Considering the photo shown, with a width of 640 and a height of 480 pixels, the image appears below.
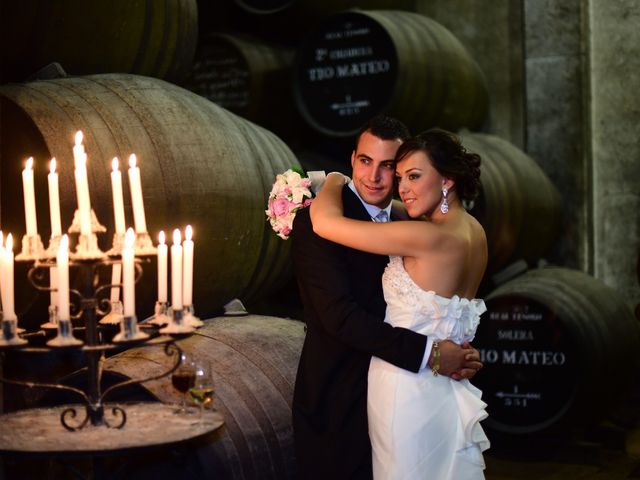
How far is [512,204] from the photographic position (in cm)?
629

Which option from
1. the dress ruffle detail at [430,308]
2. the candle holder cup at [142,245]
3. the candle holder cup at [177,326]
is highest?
the candle holder cup at [142,245]

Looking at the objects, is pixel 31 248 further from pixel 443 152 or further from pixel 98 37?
pixel 98 37

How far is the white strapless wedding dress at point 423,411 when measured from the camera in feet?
9.71

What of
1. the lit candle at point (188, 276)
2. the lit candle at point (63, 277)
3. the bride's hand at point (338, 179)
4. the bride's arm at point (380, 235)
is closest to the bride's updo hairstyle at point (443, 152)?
the bride's arm at point (380, 235)

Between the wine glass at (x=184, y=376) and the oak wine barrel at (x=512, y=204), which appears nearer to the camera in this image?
the wine glass at (x=184, y=376)

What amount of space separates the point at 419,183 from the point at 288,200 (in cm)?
45

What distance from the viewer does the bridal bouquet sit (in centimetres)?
324

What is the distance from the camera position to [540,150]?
7832 millimetres

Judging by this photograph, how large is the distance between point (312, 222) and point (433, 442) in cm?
72

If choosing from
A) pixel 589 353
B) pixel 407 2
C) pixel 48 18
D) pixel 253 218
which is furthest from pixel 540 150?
pixel 48 18

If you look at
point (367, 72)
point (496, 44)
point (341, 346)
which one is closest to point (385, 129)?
point (341, 346)

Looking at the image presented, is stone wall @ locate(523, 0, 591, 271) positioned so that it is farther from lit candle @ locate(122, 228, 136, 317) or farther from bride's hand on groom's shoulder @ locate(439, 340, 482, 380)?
lit candle @ locate(122, 228, 136, 317)

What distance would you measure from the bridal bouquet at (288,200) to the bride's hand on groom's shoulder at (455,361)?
61 centimetres

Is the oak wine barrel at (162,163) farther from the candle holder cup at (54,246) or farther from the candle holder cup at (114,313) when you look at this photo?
the candle holder cup at (54,246)
